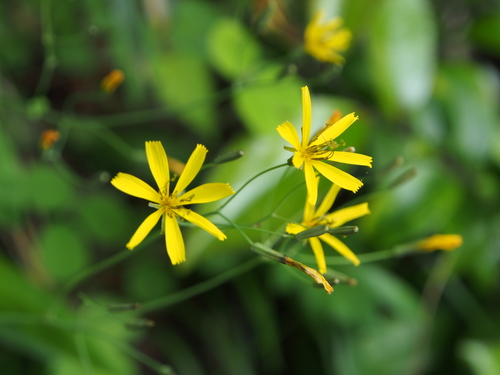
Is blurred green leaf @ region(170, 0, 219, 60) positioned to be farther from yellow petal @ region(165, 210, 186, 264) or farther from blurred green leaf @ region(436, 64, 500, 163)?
yellow petal @ region(165, 210, 186, 264)

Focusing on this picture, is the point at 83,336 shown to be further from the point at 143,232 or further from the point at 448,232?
the point at 448,232

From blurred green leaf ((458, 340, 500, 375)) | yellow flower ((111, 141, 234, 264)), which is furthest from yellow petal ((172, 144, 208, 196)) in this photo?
blurred green leaf ((458, 340, 500, 375))

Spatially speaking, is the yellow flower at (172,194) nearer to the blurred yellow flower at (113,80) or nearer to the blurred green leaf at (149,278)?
the blurred yellow flower at (113,80)

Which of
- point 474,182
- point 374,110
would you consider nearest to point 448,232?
point 474,182

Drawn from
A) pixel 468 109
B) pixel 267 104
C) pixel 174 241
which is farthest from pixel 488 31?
pixel 174 241

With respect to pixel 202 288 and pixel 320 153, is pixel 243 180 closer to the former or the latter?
pixel 202 288
